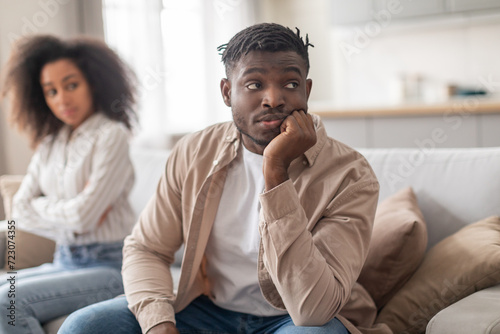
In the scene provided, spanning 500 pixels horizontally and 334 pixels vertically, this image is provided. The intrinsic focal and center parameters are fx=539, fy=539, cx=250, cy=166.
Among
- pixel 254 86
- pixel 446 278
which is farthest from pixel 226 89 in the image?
pixel 446 278

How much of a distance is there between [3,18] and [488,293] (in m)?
3.14

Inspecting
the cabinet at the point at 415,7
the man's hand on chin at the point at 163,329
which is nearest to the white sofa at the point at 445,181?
the man's hand on chin at the point at 163,329

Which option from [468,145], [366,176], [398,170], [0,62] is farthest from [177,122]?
[366,176]

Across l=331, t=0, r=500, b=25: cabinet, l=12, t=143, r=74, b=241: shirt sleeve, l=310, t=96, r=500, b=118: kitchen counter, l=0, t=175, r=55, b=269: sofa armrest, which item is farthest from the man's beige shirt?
l=331, t=0, r=500, b=25: cabinet

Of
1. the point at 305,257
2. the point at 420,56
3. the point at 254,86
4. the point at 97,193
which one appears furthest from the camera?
the point at 420,56

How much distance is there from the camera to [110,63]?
203 centimetres

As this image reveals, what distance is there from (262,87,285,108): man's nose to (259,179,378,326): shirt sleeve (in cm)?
17

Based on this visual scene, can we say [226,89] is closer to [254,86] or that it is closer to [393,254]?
[254,86]

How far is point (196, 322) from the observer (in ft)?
4.38

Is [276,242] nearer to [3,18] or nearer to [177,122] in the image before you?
[3,18]

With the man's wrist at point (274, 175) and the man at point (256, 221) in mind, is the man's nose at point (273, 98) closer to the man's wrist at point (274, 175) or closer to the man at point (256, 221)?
the man at point (256, 221)

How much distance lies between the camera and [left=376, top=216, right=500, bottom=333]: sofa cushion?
1262 mm

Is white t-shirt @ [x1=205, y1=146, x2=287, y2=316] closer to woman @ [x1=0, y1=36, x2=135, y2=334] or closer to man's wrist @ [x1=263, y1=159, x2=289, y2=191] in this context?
man's wrist @ [x1=263, y1=159, x2=289, y2=191]

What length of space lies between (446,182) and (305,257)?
0.76 metres
